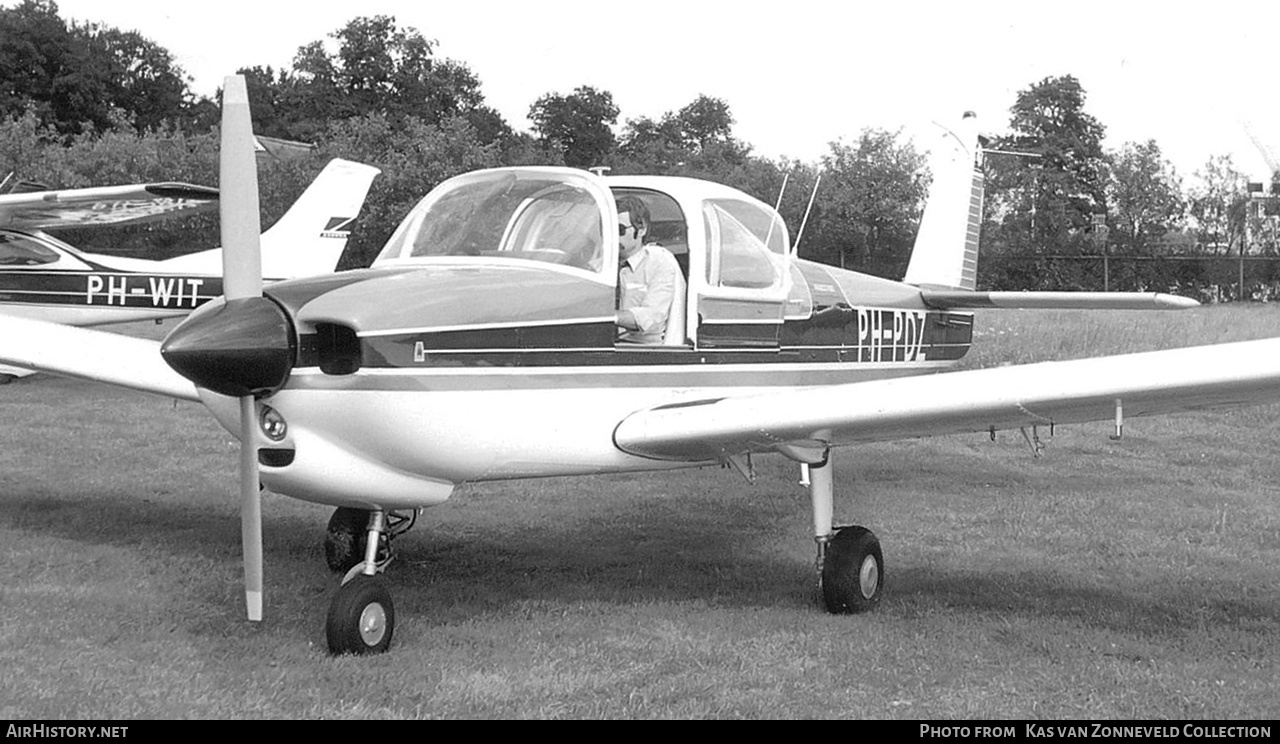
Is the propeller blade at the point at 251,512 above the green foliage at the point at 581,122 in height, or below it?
below

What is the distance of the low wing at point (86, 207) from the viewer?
1187 cm

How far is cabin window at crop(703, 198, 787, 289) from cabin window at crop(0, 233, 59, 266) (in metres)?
10.6

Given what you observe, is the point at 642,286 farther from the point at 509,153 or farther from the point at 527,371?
the point at 509,153

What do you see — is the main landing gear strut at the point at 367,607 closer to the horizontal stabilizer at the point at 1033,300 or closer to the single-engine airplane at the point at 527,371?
the single-engine airplane at the point at 527,371

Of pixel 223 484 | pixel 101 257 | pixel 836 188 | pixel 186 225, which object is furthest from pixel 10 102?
pixel 223 484

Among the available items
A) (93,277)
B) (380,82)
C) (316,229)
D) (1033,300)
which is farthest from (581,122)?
(1033,300)

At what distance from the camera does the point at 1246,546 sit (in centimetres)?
695

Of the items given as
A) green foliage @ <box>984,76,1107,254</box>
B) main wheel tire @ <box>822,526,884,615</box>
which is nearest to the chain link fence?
green foliage @ <box>984,76,1107,254</box>

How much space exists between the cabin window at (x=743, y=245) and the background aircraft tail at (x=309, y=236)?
922 centimetres

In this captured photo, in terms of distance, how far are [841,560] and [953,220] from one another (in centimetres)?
403

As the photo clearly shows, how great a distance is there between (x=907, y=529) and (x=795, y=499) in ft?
3.77

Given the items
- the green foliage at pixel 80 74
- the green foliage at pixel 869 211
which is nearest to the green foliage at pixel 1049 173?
the green foliage at pixel 869 211

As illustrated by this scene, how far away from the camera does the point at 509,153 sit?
3425 cm
